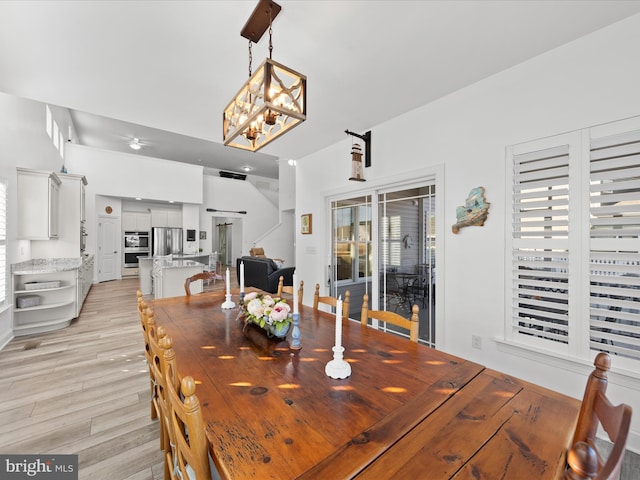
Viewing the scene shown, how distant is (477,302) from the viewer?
8.11 feet

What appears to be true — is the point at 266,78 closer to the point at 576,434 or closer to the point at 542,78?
the point at 576,434

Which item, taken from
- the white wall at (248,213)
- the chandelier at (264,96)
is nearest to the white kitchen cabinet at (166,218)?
the white wall at (248,213)

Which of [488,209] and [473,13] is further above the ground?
[473,13]

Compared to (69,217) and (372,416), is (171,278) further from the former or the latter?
(372,416)

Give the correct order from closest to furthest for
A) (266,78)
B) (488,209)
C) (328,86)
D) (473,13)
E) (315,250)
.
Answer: (266,78) < (473,13) < (488,209) < (328,86) < (315,250)

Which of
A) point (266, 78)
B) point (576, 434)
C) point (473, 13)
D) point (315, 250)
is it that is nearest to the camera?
point (576, 434)

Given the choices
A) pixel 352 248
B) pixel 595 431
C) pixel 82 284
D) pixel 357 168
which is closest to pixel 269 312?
pixel 595 431

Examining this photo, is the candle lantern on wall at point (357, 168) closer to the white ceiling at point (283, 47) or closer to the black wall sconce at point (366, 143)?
the black wall sconce at point (366, 143)

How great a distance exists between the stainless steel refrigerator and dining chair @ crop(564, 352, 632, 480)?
372 inches

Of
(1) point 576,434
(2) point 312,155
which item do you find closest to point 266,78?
(1) point 576,434

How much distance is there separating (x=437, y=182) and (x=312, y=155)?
2260mm

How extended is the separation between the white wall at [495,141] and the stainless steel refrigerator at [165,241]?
7.59 metres

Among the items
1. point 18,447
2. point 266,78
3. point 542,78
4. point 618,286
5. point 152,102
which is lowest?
point 18,447

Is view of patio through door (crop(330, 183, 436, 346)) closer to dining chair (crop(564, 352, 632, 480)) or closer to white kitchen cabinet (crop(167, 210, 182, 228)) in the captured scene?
dining chair (crop(564, 352, 632, 480))
